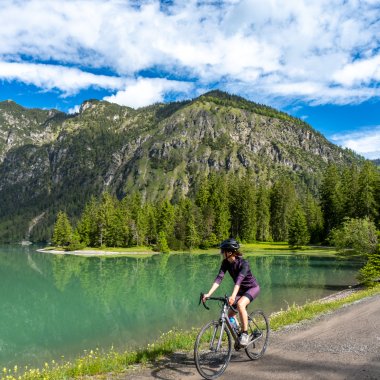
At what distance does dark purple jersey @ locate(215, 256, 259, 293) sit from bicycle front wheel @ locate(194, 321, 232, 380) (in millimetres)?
1343

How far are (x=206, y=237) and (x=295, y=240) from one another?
99.6 feet

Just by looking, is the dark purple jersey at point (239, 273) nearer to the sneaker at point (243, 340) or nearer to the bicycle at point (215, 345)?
the bicycle at point (215, 345)

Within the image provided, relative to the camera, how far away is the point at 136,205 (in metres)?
146

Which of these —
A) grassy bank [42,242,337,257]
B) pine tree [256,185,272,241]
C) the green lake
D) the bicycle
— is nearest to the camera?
the bicycle

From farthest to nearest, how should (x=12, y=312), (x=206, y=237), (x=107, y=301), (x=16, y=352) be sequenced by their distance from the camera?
(x=206, y=237), (x=107, y=301), (x=12, y=312), (x=16, y=352)

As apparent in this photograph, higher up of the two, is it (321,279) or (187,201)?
(187,201)

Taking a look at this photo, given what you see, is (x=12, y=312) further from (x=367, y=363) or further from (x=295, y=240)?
(x=295, y=240)

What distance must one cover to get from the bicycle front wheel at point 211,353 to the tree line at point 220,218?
328 feet

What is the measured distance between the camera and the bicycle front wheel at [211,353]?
9914 millimetres

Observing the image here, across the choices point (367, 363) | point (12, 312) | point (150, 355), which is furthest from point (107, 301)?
point (367, 363)

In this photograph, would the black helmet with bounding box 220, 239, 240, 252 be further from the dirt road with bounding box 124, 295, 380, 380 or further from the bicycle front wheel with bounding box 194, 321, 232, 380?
the dirt road with bounding box 124, 295, 380, 380

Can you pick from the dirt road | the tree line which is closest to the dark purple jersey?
the dirt road

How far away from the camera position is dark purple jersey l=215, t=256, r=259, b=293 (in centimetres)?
1103

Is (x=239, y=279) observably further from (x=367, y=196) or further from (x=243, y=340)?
(x=367, y=196)
